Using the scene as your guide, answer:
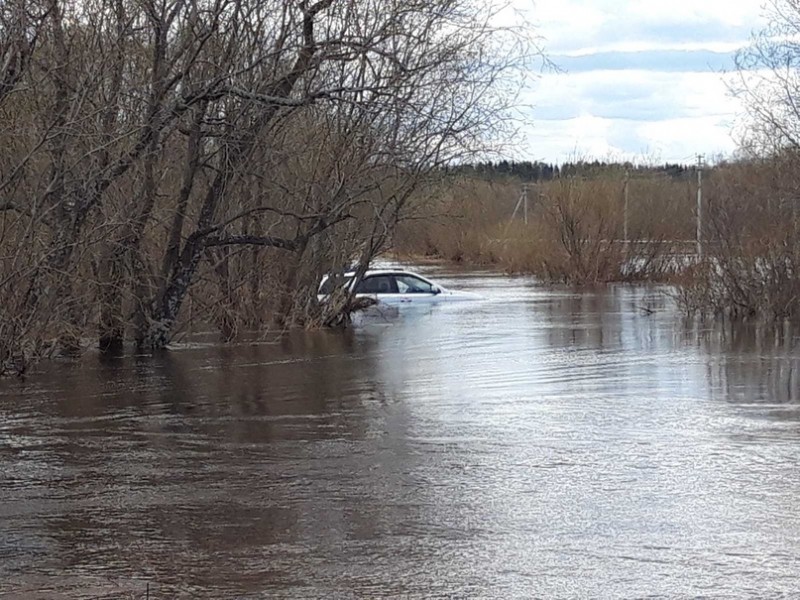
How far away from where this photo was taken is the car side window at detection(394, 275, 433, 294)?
28.5 meters

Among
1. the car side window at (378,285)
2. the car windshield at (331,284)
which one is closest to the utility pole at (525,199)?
the car side window at (378,285)

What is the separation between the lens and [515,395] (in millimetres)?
14102

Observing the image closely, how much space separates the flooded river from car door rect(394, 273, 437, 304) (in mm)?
10042

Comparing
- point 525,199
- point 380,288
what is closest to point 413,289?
point 380,288

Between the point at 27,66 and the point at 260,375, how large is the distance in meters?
5.19

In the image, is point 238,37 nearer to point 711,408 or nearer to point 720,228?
point 711,408

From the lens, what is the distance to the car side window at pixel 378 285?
27891 mm

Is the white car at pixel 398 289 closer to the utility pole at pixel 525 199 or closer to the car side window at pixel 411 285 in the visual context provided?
the car side window at pixel 411 285

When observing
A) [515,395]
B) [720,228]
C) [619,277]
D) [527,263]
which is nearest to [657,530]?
[515,395]

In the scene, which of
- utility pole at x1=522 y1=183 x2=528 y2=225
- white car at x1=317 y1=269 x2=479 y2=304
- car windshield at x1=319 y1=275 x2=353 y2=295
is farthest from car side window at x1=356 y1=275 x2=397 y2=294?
utility pole at x1=522 y1=183 x2=528 y2=225

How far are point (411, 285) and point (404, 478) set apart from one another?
1939cm

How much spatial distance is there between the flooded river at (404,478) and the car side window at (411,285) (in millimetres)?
10322

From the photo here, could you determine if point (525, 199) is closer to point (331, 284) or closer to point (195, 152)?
point (331, 284)

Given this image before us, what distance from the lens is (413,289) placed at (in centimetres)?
2862
